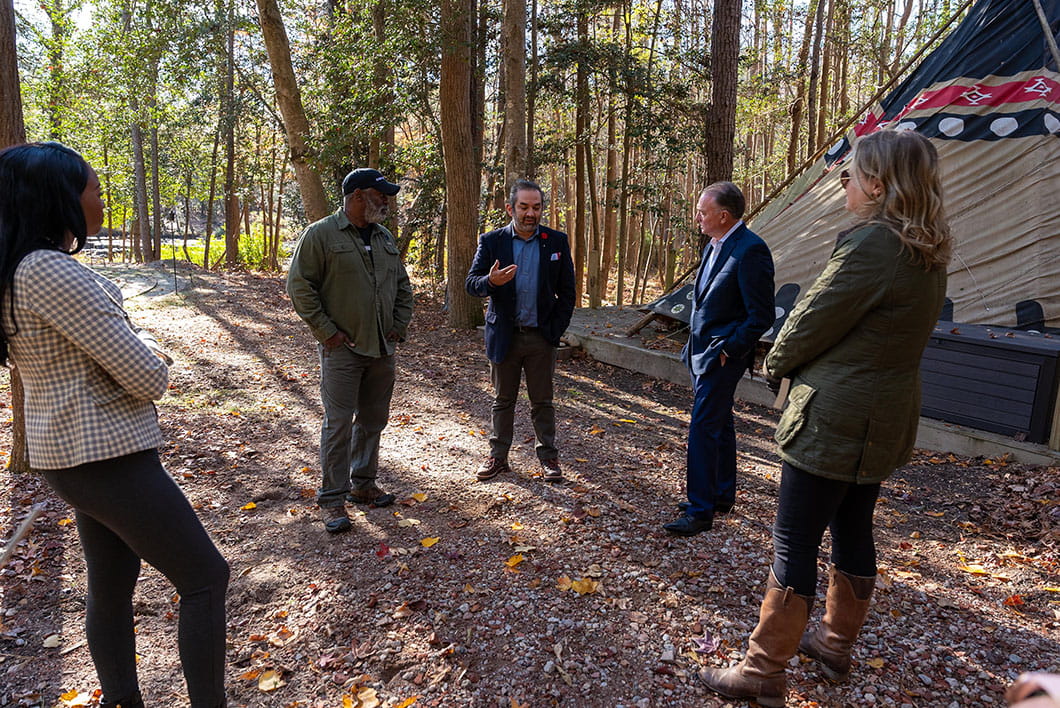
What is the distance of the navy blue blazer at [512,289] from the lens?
465 cm

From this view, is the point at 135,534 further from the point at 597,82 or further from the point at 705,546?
the point at 597,82

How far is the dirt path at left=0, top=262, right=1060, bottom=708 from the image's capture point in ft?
9.36

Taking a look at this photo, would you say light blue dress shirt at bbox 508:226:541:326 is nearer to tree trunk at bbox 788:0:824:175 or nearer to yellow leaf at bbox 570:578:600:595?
yellow leaf at bbox 570:578:600:595

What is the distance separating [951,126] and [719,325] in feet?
20.1

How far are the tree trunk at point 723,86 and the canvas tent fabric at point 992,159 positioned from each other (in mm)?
1627

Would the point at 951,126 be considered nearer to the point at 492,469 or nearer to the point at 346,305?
the point at 492,469

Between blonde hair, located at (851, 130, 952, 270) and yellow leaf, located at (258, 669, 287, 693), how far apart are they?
9.94 feet

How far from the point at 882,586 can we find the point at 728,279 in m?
1.85

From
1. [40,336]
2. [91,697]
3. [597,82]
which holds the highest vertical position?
[597,82]

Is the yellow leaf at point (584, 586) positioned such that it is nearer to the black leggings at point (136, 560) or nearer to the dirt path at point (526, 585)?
the dirt path at point (526, 585)

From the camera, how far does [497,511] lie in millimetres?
4500

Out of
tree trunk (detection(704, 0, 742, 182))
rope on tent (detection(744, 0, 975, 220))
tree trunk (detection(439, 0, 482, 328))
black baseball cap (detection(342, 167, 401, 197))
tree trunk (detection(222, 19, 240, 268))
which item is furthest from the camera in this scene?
tree trunk (detection(222, 19, 240, 268))

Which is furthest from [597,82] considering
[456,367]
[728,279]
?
[728,279]

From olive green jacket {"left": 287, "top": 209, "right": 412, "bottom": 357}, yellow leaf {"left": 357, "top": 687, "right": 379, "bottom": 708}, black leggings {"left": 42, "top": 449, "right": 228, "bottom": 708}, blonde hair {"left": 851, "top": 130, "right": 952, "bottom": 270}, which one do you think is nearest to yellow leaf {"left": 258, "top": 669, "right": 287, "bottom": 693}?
yellow leaf {"left": 357, "top": 687, "right": 379, "bottom": 708}
